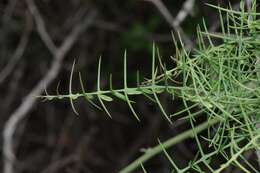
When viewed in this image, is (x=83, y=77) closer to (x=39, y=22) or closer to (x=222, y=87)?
(x=39, y=22)

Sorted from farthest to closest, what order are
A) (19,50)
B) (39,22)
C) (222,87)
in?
1. (19,50)
2. (39,22)
3. (222,87)

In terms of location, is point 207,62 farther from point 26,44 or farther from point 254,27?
point 26,44

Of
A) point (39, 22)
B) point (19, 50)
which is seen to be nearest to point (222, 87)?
point (39, 22)

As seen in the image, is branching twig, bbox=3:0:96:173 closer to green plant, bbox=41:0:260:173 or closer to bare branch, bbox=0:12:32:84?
bare branch, bbox=0:12:32:84

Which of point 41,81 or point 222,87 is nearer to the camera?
point 222,87

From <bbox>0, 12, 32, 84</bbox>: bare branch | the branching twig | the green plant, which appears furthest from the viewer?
<bbox>0, 12, 32, 84</bbox>: bare branch

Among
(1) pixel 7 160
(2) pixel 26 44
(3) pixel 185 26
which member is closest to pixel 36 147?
(2) pixel 26 44

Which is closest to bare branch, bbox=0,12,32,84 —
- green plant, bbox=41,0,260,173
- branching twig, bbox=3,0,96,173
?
branching twig, bbox=3,0,96,173

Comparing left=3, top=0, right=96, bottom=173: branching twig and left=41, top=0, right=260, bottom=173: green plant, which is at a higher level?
left=41, top=0, right=260, bottom=173: green plant
